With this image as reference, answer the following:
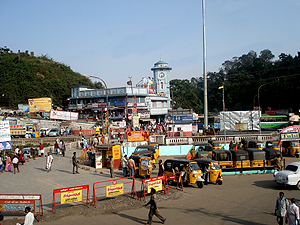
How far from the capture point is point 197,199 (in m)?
13.6

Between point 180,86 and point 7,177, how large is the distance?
9389 centimetres

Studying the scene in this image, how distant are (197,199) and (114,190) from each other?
14.1 ft

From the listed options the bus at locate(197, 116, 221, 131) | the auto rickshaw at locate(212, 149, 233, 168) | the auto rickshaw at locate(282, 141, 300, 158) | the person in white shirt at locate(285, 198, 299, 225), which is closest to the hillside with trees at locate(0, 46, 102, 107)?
the bus at locate(197, 116, 221, 131)

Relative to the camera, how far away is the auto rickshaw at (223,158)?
2027cm

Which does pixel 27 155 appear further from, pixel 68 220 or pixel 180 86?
pixel 180 86

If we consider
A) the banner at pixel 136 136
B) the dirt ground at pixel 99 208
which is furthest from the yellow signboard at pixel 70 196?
the banner at pixel 136 136

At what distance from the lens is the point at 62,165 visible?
76.0ft

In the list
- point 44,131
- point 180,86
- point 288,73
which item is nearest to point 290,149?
point 44,131

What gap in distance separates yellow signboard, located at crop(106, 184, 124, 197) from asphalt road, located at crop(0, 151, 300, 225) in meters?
1.48

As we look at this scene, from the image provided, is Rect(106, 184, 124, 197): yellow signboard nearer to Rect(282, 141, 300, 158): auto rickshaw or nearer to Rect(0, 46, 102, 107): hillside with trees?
Rect(282, 141, 300, 158): auto rickshaw

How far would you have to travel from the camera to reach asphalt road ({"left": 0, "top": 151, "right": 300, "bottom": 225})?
1075 cm

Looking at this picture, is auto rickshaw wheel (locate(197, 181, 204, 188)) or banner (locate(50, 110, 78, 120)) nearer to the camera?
auto rickshaw wheel (locate(197, 181, 204, 188))

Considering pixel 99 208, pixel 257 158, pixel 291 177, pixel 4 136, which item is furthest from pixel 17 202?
pixel 257 158

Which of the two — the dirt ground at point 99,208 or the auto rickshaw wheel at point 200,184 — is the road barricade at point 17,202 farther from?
the auto rickshaw wheel at point 200,184
